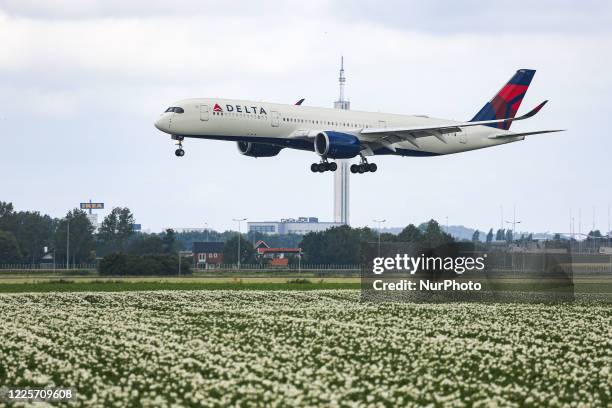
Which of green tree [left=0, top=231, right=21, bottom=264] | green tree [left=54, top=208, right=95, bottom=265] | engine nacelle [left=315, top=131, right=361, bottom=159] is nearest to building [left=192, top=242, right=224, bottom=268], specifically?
green tree [left=54, top=208, right=95, bottom=265]

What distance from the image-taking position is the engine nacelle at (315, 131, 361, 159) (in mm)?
70562

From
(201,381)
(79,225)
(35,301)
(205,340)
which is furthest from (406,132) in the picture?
(79,225)

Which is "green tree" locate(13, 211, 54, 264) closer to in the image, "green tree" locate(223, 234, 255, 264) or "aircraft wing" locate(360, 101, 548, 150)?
"green tree" locate(223, 234, 255, 264)

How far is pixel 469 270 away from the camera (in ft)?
154

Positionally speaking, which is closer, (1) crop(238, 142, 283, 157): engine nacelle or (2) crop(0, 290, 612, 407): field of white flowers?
(2) crop(0, 290, 612, 407): field of white flowers

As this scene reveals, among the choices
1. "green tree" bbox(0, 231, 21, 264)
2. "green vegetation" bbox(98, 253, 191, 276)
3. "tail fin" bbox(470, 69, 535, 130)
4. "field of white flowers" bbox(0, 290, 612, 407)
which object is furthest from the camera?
"green tree" bbox(0, 231, 21, 264)

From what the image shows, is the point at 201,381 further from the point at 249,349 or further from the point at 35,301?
the point at 35,301

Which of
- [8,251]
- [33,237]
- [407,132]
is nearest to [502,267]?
[407,132]

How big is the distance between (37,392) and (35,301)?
25581 mm

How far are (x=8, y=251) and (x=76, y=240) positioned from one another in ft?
57.5

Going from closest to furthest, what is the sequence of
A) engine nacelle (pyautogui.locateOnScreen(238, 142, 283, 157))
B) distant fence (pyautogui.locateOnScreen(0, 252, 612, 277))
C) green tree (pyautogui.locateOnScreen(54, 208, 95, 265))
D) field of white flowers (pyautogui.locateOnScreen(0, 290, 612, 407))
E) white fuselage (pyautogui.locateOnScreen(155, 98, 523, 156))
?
1. field of white flowers (pyautogui.locateOnScreen(0, 290, 612, 407))
2. distant fence (pyautogui.locateOnScreen(0, 252, 612, 277))
3. white fuselage (pyautogui.locateOnScreen(155, 98, 523, 156))
4. engine nacelle (pyautogui.locateOnScreen(238, 142, 283, 157))
5. green tree (pyautogui.locateOnScreen(54, 208, 95, 265))

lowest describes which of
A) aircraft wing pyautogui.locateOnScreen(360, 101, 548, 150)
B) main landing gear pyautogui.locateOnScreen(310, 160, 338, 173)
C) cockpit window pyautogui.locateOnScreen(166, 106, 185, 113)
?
main landing gear pyautogui.locateOnScreen(310, 160, 338, 173)

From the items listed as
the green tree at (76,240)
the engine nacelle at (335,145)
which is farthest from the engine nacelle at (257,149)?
the green tree at (76,240)

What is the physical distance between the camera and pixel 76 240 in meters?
159
